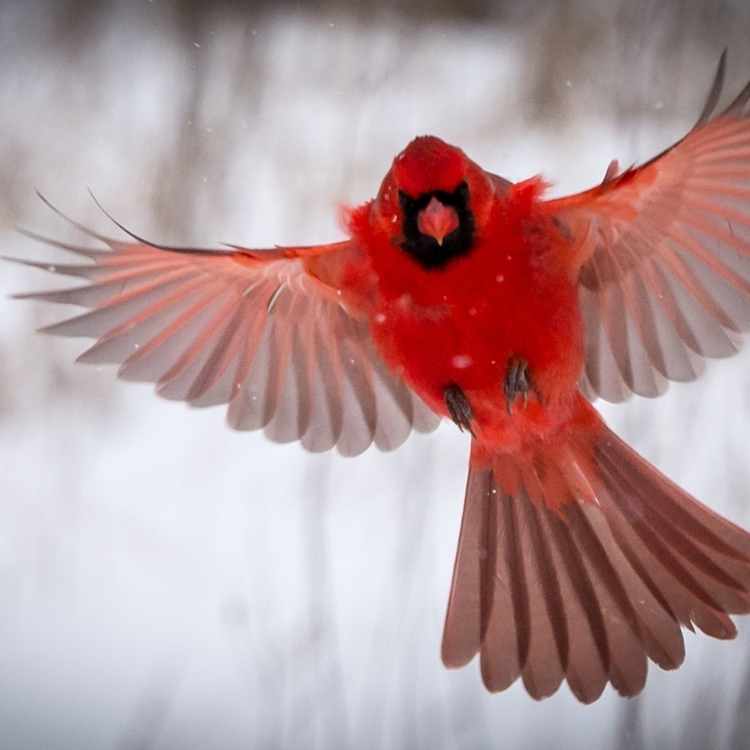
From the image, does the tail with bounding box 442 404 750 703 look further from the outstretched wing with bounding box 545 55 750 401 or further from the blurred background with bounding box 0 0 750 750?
the blurred background with bounding box 0 0 750 750

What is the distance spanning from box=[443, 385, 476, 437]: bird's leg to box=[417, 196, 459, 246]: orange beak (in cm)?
32

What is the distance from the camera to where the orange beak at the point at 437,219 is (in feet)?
5.84

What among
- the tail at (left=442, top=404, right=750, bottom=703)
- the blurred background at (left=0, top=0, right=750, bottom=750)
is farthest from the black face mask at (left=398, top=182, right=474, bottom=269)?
the blurred background at (left=0, top=0, right=750, bottom=750)

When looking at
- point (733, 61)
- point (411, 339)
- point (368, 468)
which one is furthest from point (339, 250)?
point (733, 61)

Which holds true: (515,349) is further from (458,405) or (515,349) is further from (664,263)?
(664,263)

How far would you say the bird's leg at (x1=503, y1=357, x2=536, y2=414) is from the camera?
199 cm

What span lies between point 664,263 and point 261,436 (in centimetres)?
139

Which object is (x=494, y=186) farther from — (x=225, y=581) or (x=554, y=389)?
(x=225, y=581)

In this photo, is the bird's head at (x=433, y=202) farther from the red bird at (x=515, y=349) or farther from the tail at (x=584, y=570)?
the tail at (x=584, y=570)

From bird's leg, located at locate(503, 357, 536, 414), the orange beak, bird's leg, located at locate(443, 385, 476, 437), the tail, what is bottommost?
the tail

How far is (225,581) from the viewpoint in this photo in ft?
9.43

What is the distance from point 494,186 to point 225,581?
4.55 feet

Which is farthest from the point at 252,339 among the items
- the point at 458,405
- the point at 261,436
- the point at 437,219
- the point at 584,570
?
the point at 261,436

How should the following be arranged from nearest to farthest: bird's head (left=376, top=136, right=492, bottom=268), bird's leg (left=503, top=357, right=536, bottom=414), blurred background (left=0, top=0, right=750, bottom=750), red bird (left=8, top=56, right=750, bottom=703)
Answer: bird's head (left=376, top=136, right=492, bottom=268)
red bird (left=8, top=56, right=750, bottom=703)
bird's leg (left=503, top=357, right=536, bottom=414)
blurred background (left=0, top=0, right=750, bottom=750)
